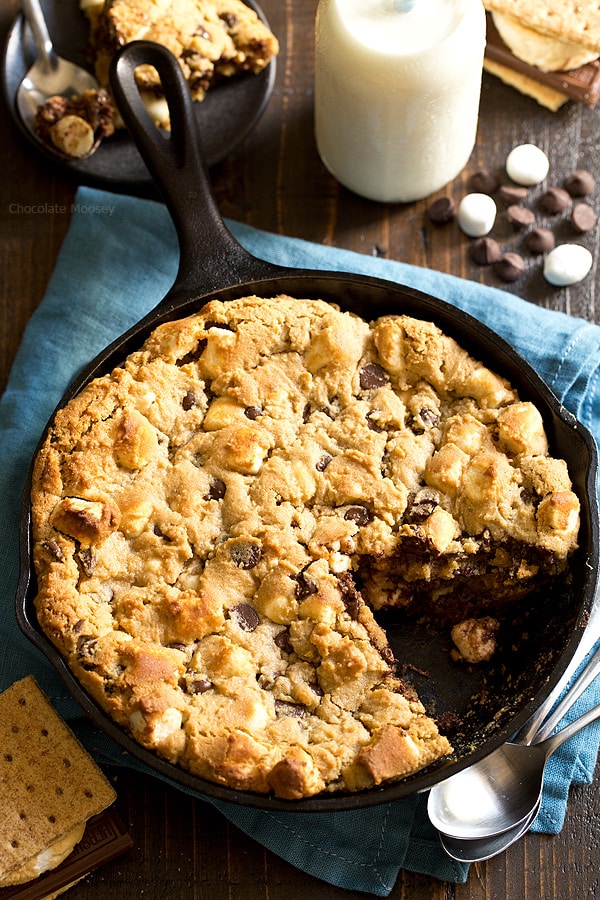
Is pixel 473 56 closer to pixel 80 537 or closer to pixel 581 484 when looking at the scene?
pixel 581 484

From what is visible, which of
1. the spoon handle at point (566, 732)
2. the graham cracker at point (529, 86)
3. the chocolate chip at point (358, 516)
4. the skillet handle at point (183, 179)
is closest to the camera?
the chocolate chip at point (358, 516)

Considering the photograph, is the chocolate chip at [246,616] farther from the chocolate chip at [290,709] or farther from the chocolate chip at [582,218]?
the chocolate chip at [582,218]

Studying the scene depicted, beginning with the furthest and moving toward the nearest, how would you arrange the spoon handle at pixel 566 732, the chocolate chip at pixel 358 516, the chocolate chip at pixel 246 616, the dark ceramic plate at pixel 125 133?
the dark ceramic plate at pixel 125 133 → the spoon handle at pixel 566 732 → the chocolate chip at pixel 358 516 → the chocolate chip at pixel 246 616

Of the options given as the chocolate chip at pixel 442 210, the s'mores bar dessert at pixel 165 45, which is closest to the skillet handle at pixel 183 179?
the s'mores bar dessert at pixel 165 45

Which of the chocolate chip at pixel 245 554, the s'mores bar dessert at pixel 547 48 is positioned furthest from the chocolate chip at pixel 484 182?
the chocolate chip at pixel 245 554

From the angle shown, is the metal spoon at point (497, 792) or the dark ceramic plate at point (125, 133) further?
the dark ceramic plate at point (125, 133)

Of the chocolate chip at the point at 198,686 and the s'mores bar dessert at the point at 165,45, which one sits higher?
the s'mores bar dessert at the point at 165,45

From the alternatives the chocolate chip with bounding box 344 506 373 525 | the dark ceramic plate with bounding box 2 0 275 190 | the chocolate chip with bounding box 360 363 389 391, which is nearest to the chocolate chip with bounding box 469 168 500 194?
the dark ceramic plate with bounding box 2 0 275 190

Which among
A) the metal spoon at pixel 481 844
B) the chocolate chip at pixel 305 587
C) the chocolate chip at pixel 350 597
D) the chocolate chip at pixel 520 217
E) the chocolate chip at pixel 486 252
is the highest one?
the chocolate chip at pixel 520 217

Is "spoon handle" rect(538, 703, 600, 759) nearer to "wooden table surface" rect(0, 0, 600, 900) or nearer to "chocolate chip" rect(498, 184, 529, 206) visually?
"wooden table surface" rect(0, 0, 600, 900)
